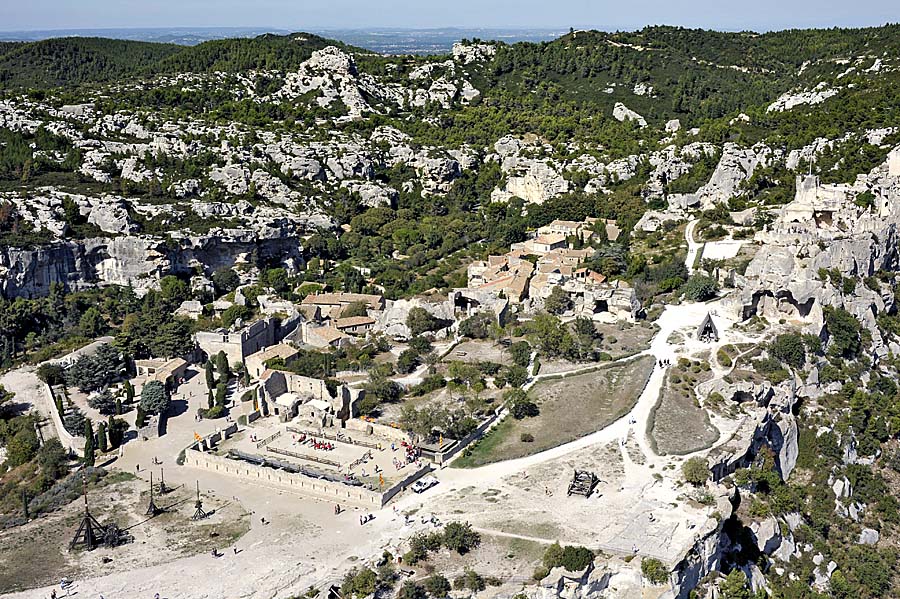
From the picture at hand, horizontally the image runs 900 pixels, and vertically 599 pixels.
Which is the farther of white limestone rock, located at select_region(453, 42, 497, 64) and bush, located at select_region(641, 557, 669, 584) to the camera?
white limestone rock, located at select_region(453, 42, 497, 64)

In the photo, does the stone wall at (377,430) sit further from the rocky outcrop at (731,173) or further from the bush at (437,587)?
the rocky outcrop at (731,173)

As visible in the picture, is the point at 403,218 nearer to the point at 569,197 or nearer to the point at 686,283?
the point at 569,197

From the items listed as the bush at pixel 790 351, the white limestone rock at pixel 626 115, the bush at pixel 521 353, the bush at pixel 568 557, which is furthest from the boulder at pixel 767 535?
the white limestone rock at pixel 626 115

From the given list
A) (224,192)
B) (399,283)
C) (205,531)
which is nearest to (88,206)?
(224,192)

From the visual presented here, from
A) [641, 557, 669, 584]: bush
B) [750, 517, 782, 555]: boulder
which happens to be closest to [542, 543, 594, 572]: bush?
[641, 557, 669, 584]: bush

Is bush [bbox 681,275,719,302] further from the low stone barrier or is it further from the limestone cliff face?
the limestone cliff face

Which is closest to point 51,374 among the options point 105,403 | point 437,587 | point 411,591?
point 105,403

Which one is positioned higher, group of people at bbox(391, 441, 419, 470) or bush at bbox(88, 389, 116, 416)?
group of people at bbox(391, 441, 419, 470)
